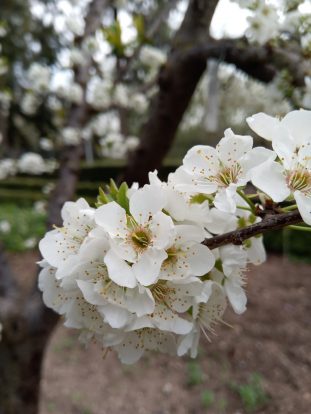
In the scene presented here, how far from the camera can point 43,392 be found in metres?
3.45

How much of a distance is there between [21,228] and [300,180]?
841cm

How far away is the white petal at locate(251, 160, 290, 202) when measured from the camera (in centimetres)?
Answer: 58

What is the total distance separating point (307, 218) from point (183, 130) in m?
14.1

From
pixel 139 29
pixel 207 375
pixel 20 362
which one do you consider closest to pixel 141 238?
pixel 20 362

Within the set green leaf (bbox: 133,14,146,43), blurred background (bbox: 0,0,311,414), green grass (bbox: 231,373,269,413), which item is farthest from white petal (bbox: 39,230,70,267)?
green grass (bbox: 231,373,269,413)

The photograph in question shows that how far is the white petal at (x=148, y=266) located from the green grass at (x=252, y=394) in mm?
2941

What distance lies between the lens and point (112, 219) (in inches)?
25.7

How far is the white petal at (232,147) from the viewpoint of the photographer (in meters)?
0.66

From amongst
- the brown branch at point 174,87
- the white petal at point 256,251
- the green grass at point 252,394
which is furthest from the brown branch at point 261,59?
the green grass at point 252,394

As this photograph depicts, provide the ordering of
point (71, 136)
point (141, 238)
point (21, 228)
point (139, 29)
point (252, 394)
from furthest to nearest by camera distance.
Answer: point (21, 228)
point (252, 394)
point (139, 29)
point (71, 136)
point (141, 238)

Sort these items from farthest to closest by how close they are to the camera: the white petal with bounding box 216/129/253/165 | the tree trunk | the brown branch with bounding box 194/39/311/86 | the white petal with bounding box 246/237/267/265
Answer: the tree trunk → the brown branch with bounding box 194/39/311/86 → the white petal with bounding box 246/237/267/265 → the white petal with bounding box 216/129/253/165

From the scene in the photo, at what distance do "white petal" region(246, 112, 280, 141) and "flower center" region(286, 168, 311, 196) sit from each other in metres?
0.07

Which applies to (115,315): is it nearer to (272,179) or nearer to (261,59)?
(272,179)

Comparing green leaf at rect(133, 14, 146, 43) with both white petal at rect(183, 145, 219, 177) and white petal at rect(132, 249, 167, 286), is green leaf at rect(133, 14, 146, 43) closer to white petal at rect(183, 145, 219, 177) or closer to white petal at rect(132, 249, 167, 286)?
white petal at rect(183, 145, 219, 177)
